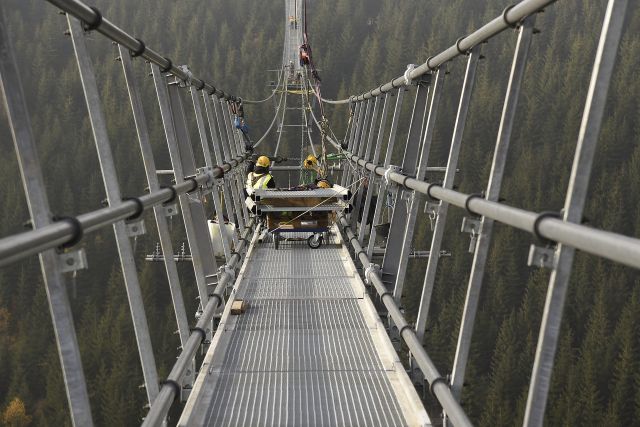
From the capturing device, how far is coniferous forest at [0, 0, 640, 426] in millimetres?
52125

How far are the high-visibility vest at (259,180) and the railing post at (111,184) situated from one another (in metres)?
5.97

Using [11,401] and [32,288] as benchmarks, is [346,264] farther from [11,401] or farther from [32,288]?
[32,288]

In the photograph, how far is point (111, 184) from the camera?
123 inches

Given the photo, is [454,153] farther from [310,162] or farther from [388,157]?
[310,162]

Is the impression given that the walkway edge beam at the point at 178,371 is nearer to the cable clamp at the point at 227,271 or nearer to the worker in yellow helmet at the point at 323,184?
the cable clamp at the point at 227,271

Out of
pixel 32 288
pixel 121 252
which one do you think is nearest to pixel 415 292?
pixel 32 288

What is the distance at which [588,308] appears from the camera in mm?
57625

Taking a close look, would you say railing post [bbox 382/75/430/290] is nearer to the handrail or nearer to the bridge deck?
the bridge deck

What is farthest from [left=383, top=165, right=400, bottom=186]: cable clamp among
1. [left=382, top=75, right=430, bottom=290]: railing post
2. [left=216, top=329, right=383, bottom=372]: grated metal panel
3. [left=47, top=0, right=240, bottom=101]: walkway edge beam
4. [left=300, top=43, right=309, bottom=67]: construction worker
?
[left=300, top=43, right=309, bottom=67]: construction worker

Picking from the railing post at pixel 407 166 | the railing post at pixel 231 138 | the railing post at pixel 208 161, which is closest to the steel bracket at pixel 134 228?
the railing post at pixel 407 166

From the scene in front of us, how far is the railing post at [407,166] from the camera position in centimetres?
538

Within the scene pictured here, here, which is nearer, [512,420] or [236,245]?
[236,245]

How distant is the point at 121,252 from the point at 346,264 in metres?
5.25

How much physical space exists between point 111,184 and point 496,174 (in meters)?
1.63
